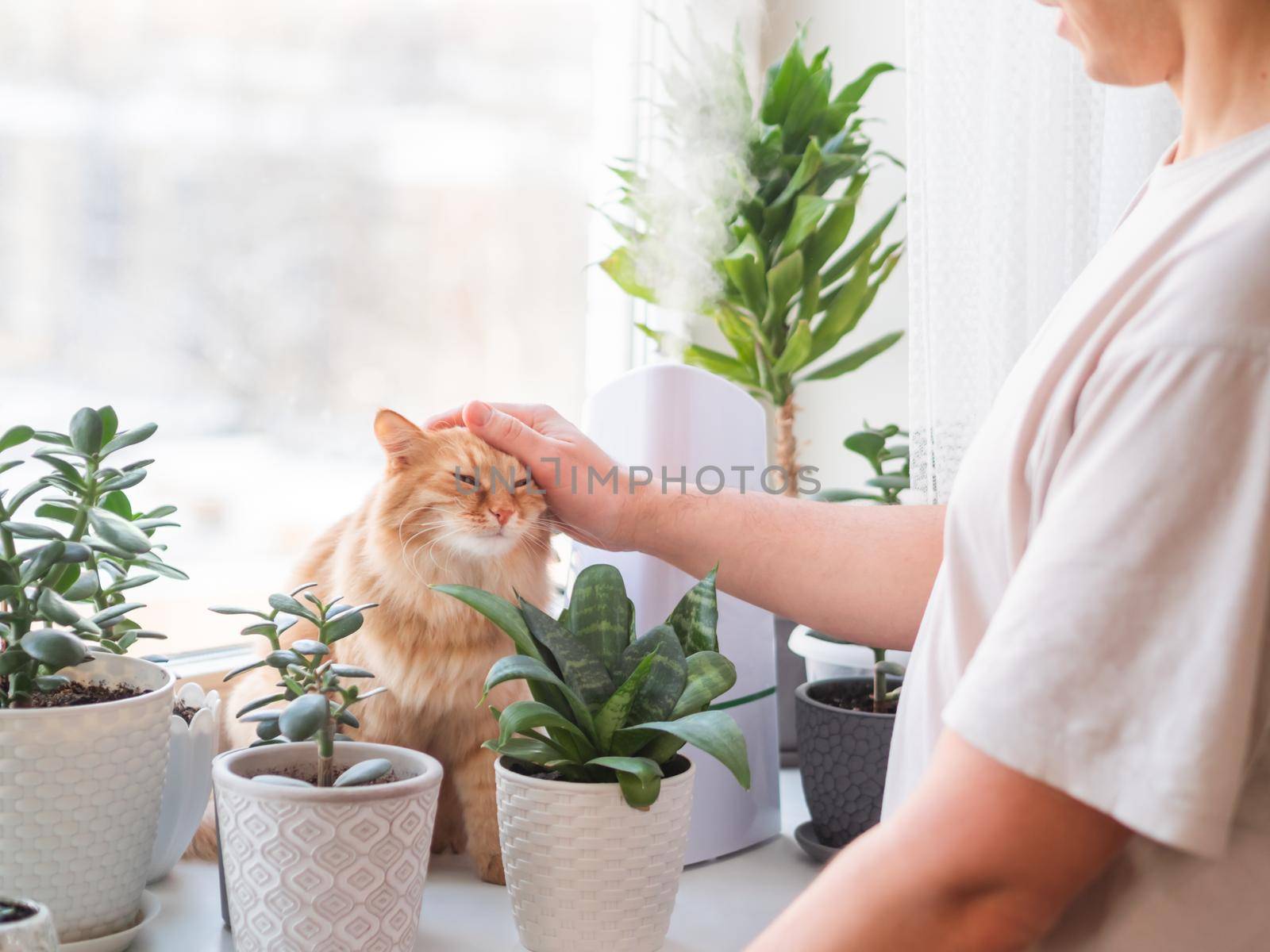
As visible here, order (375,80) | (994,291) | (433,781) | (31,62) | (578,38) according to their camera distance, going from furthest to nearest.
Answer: (578,38)
(375,80)
(994,291)
(31,62)
(433,781)

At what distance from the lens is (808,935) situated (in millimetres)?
405

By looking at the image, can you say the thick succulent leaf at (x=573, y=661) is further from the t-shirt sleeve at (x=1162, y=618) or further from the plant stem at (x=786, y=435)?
the plant stem at (x=786, y=435)

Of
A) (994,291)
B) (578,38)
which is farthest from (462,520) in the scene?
(578,38)

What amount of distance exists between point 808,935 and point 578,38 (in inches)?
60.2

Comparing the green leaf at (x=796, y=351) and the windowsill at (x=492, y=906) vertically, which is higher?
the green leaf at (x=796, y=351)

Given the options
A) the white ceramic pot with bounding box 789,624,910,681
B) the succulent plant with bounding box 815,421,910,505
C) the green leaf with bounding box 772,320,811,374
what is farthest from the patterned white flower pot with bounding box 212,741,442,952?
the green leaf with bounding box 772,320,811,374

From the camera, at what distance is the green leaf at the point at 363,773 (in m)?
0.68

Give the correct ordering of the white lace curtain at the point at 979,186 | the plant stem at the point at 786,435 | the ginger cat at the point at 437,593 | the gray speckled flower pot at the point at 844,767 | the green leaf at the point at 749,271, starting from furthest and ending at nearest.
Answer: the plant stem at the point at 786,435 < the green leaf at the point at 749,271 < the white lace curtain at the point at 979,186 < the gray speckled flower pot at the point at 844,767 < the ginger cat at the point at 437,593

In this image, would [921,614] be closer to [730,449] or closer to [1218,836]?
[730,449]

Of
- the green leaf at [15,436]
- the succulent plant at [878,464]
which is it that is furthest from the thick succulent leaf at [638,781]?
the succulent plant at [878,464]

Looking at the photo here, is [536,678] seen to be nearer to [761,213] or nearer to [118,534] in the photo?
[118,534]

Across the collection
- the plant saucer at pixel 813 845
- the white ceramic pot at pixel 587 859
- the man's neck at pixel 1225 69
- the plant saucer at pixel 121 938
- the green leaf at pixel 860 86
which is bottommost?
the plant saucer at pixel 813 845

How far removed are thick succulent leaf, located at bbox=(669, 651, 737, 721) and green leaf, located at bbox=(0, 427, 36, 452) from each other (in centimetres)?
49

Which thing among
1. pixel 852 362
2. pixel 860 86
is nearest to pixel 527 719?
pixel 852 362
